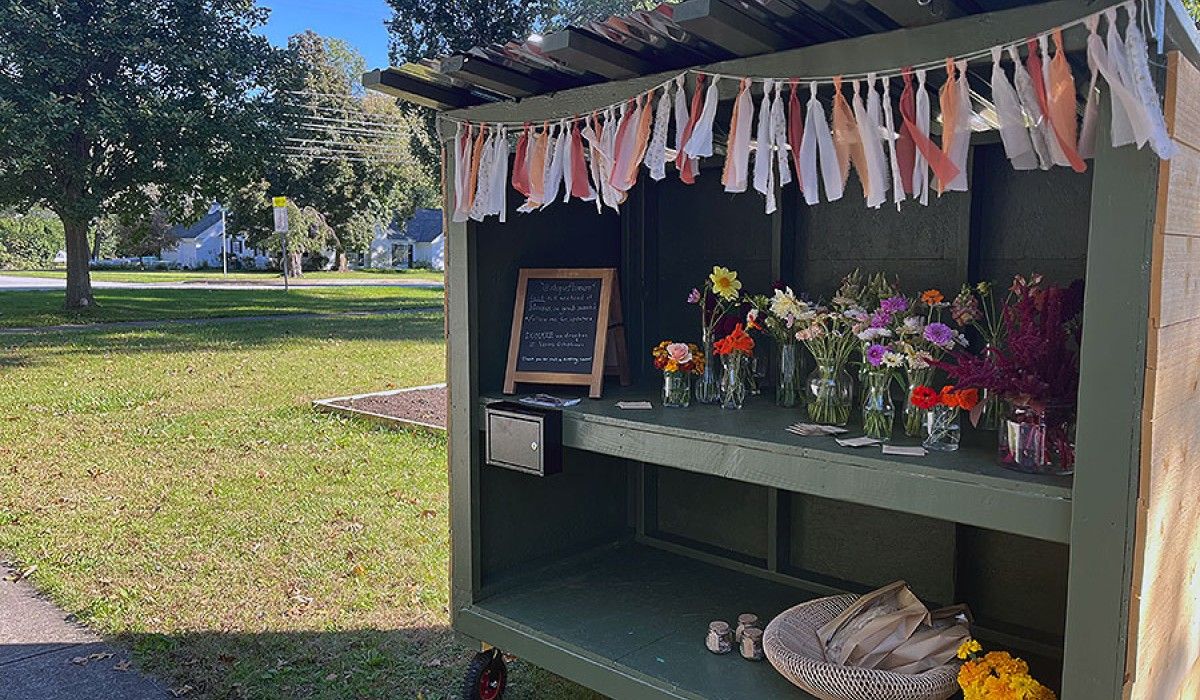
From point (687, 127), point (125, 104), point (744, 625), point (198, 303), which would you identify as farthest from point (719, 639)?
point (198, 303)

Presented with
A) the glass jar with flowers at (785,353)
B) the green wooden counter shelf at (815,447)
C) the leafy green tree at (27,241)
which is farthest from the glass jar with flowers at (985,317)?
the leafy green tree at (27,241)

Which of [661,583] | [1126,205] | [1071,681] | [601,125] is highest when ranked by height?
[601,125]

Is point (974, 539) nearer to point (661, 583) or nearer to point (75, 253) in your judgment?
point (661, 583)

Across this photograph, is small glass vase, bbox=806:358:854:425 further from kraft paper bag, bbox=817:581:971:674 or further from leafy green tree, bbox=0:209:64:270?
leafy green tree, bbox=0:209:64:270

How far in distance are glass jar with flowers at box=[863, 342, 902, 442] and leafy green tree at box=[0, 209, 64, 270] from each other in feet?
150

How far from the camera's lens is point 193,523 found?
15.0ft

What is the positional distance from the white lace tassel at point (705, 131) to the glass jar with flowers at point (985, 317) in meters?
0.83

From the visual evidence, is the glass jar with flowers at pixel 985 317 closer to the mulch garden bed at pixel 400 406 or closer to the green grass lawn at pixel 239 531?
the green grass lawn at pixel 239 531

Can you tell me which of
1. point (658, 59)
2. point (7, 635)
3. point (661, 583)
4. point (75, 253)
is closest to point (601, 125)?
point (658, 59)

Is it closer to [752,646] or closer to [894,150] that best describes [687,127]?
[894,150]

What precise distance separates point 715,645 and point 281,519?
2.86 meters

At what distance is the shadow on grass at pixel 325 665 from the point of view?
2.99 m

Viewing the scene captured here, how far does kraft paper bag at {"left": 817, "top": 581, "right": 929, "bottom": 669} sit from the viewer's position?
94.0 inches

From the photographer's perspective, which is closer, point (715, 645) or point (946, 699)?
point (946, 699)
